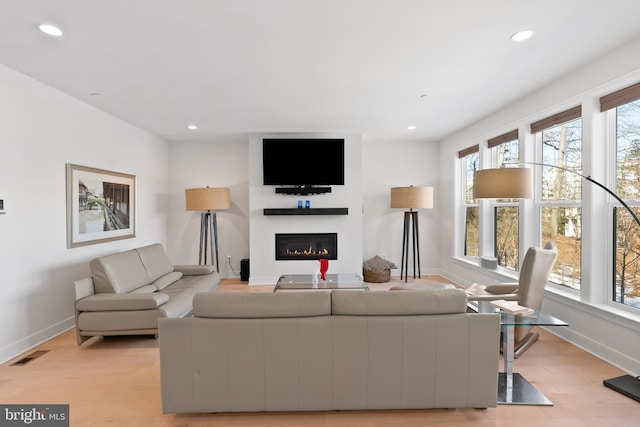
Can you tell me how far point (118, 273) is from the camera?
3.53m

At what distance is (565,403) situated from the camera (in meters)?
2.26

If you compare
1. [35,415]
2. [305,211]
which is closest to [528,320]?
[35,415]

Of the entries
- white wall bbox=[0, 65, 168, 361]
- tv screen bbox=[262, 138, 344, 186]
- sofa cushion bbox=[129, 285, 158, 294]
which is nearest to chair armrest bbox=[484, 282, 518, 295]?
tv screen bbox=[262, 138, 344, 186]

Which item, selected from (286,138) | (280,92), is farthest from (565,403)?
(286,138)

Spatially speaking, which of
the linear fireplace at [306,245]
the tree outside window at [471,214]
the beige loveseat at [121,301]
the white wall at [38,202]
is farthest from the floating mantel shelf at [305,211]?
the white wall at [38,202]

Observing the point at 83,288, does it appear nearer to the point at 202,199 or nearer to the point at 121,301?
the point at 121,301

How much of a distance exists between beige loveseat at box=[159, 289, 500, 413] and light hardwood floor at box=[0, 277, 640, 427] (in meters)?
0.11

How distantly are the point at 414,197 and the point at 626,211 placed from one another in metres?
3.08

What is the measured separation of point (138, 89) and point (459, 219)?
5191 mm

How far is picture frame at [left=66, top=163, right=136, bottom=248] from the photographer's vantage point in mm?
3846

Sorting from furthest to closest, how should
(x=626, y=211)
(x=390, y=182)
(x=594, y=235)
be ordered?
(x=390, y=182) < (x=594, y=235) < (x=626, y=211)

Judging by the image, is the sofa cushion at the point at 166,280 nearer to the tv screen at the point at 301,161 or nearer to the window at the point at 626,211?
the tv screen at the point at 301,161

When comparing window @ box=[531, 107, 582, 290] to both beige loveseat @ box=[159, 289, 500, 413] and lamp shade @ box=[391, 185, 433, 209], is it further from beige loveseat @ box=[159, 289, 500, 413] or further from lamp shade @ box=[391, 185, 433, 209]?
beige loveseat @ box=[159, 289, 500, 413]

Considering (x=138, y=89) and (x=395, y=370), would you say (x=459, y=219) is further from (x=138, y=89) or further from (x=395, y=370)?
(x=138, y=89)
